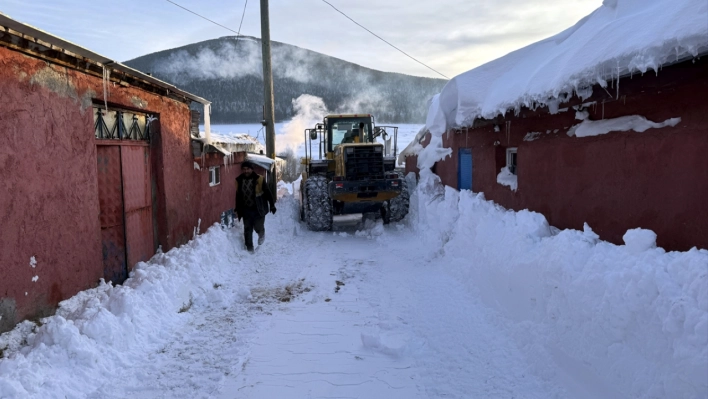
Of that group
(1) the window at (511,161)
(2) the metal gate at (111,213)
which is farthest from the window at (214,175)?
(1) the window at (511,161)

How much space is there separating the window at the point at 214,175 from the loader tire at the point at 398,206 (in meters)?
4.25

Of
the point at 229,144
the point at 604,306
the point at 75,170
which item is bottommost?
the point at 604,306

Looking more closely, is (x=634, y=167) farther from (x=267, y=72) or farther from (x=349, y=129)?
(x=267, y=72)

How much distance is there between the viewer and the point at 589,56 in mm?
4082

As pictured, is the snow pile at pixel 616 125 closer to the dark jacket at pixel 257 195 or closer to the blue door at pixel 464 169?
the blue door at pixel 464 169

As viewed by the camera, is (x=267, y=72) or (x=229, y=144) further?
(x=267, y=72)

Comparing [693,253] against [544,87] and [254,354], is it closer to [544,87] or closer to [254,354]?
[544,87]

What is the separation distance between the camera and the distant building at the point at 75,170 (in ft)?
12.8

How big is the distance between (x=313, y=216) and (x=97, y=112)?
594cm

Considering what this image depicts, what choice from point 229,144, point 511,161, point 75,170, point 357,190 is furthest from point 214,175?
point 511,161

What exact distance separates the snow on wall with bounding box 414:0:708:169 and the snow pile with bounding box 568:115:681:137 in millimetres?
366

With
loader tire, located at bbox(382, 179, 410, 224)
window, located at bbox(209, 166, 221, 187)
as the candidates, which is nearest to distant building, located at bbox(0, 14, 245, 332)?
window, located at bbox(209, 166, 221, 187)

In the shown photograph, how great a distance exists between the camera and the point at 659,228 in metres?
3.61

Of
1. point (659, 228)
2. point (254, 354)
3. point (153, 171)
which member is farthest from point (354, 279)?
point (659, 228)
